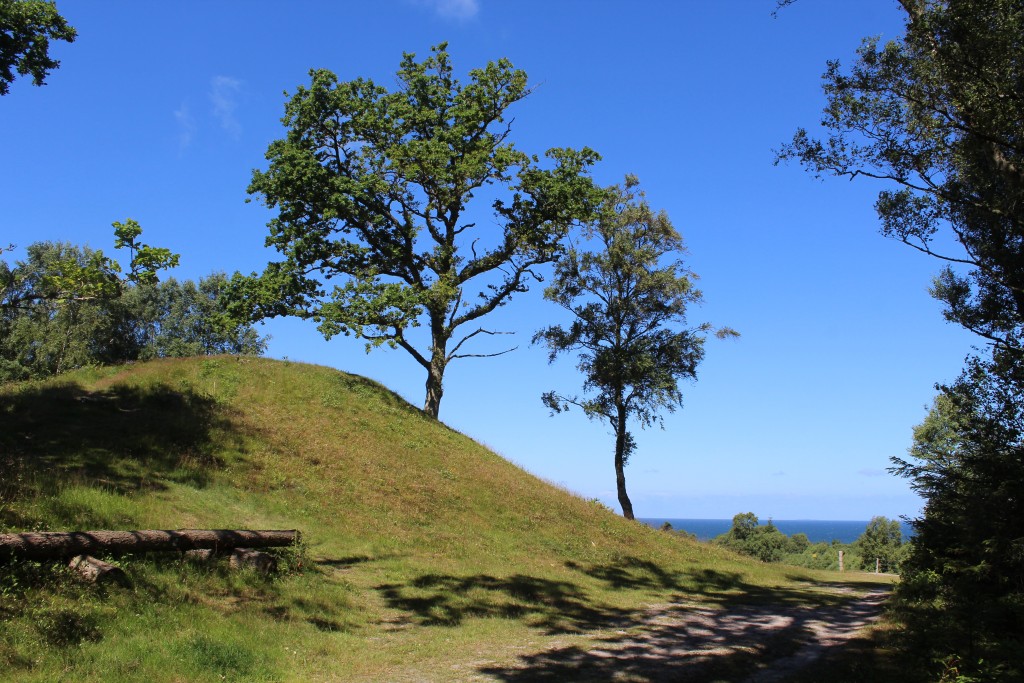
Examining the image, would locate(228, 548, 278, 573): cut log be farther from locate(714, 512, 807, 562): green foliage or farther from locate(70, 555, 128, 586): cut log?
locate(714, 512, 807, 562): green foliage

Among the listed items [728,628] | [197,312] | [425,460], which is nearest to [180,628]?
[728,628]

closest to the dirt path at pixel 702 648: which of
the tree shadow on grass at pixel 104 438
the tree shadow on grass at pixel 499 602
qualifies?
the tree shadow on grass at pixel 499 602

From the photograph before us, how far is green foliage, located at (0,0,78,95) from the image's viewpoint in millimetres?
20125

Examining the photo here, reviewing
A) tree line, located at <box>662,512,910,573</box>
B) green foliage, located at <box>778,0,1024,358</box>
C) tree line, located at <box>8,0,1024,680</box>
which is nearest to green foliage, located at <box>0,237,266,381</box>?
tree line, located at <box>8,0,1024,680</box>

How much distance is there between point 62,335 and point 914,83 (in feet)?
192

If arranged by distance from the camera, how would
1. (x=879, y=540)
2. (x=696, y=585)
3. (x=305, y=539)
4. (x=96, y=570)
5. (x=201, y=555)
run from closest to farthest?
1. (x=96, y=570)
2. (x=201, y=555)
3. (x=305, y=539)
4. (x=696, y=585)
5. (x=879, y=540)

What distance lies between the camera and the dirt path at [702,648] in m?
10.2

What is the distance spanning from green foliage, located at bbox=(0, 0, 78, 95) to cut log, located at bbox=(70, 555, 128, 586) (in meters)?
18.0

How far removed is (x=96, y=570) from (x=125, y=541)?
1.19 m

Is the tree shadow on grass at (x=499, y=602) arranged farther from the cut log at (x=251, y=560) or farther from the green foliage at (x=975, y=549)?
the green foliage at (x=975, y=549)

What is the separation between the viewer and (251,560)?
1392 cm

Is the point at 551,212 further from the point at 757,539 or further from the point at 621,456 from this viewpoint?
the point at 757,539

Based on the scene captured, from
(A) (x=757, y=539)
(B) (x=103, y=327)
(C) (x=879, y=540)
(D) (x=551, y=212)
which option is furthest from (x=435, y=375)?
(A) (x=757, y=539)

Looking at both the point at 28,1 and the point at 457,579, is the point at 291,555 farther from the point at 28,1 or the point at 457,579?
the point at 28,1
